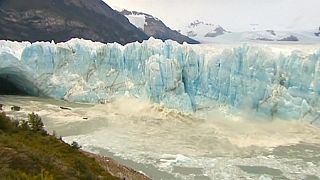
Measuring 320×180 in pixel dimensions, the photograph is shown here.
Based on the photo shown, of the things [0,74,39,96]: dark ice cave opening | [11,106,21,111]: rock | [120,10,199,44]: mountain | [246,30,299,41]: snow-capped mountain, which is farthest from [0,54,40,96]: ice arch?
[120,10,199,44]: mountain

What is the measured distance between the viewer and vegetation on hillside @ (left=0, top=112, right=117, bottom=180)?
6.01m

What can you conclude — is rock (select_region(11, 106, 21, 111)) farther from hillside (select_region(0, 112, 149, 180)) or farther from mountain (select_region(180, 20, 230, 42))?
mountain (select_region(180, 20, 230, 42))

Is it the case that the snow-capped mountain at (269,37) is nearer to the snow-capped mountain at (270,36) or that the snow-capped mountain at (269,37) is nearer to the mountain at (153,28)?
the snow-capped mountain at (270,36)

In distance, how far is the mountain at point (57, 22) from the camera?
51.4m

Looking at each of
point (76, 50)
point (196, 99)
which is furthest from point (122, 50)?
point (196, 99)

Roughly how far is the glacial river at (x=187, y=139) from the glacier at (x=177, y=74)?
0.63 meters

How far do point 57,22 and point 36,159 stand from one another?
50.6 m

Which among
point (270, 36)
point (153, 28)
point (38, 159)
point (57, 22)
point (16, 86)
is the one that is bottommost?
point (16, 86)

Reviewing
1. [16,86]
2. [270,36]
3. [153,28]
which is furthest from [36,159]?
[153,28]

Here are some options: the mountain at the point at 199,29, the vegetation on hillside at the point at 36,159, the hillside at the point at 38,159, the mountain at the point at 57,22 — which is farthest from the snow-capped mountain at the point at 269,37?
the vegetation on hillside at the point at 36,159

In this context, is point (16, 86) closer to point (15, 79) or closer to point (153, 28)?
point (15, 79)

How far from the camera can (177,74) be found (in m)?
21.0

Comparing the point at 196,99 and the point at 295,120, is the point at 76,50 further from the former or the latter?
the point at 295,120

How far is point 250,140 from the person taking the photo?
16.1 m
